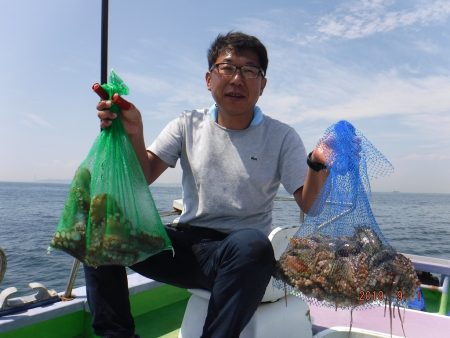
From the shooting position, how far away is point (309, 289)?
1688 millimetres

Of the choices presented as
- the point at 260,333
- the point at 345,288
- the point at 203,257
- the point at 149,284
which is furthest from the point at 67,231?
the point at 149,284

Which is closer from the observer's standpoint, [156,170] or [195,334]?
[195,334]

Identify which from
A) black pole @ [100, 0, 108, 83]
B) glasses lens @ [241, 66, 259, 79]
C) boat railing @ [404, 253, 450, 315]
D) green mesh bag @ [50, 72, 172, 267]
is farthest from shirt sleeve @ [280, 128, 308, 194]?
boat railing @ [404, 253, 450, 315]

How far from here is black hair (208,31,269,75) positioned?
7.52ft

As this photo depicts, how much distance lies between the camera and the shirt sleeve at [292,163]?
229cm

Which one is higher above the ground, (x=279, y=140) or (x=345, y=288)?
(x=279, y=140)

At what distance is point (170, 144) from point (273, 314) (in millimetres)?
1169

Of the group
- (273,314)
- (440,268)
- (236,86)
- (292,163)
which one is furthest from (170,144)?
(440,268)

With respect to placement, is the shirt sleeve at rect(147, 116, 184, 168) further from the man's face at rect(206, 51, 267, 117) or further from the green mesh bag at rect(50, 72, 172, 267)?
the green mesh bag at rect(50, 72, 172, 267)

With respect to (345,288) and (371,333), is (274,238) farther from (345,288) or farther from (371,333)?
(371,333)

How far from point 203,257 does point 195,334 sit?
53cm

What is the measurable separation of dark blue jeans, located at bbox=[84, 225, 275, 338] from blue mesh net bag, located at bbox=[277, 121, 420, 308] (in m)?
0.16

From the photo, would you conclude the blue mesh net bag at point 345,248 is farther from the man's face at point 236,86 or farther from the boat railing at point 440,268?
the boat railing at point 440,268

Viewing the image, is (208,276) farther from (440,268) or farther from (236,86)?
(440,268)
